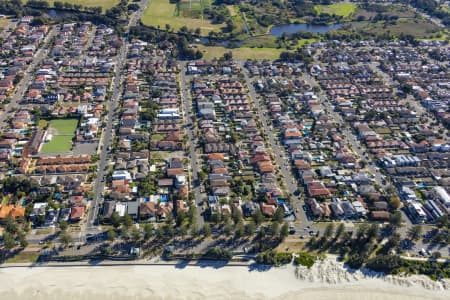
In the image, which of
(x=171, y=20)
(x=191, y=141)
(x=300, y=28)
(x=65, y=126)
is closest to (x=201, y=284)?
(x=191, y=141)

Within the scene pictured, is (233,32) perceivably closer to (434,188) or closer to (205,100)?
(205,100)

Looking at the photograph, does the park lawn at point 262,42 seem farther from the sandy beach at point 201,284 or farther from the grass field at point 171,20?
the sandy beach at point 201,284

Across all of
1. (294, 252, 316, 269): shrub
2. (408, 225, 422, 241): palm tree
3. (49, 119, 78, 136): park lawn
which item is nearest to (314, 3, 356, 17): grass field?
(49, 119, 78, 136): park lawn

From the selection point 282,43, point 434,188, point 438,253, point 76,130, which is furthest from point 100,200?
point 282,43

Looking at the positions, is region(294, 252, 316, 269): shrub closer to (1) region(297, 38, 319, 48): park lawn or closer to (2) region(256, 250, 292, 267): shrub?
(2) region(256, 250, 292, 267): shrub

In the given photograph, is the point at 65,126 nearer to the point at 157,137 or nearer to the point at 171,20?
the point at 157,137
